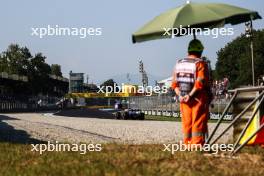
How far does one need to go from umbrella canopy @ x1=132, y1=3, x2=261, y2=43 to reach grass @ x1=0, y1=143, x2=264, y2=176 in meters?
1.78

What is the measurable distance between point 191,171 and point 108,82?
169m

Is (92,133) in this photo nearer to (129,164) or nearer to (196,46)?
(196,46)

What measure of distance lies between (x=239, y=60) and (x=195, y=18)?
83.8 m

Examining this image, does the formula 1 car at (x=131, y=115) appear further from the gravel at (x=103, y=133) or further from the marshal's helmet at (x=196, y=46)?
the marshal's helmet at (x=196, y=46)

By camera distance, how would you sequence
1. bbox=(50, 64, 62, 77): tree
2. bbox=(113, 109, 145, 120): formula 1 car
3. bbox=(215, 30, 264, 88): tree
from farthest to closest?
bbox=(50, 64, 62, 77): tree < bbox=(215, 30, 264, 88): tree < bbox=(113, 109, 145, 120): formula 1 car

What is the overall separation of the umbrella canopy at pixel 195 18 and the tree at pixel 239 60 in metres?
77.1

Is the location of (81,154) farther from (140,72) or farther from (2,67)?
(140,72)

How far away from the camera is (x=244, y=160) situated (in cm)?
676

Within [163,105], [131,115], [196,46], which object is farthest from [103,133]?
[163,105]

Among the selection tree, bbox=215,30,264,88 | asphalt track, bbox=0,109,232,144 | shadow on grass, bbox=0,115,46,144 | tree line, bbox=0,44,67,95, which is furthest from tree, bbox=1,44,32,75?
shadow on grass, bbox=0,115,46,144

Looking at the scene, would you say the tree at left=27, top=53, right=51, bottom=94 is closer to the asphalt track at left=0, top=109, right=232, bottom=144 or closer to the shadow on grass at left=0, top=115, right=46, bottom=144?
the asphalt track at left=0, top=109, right=232, bottom=144

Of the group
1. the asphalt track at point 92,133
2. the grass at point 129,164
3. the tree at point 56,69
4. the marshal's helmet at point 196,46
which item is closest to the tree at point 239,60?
the asphalt track at point 92,133

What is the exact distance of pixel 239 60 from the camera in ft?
294

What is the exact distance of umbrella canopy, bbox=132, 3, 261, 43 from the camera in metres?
7.79
